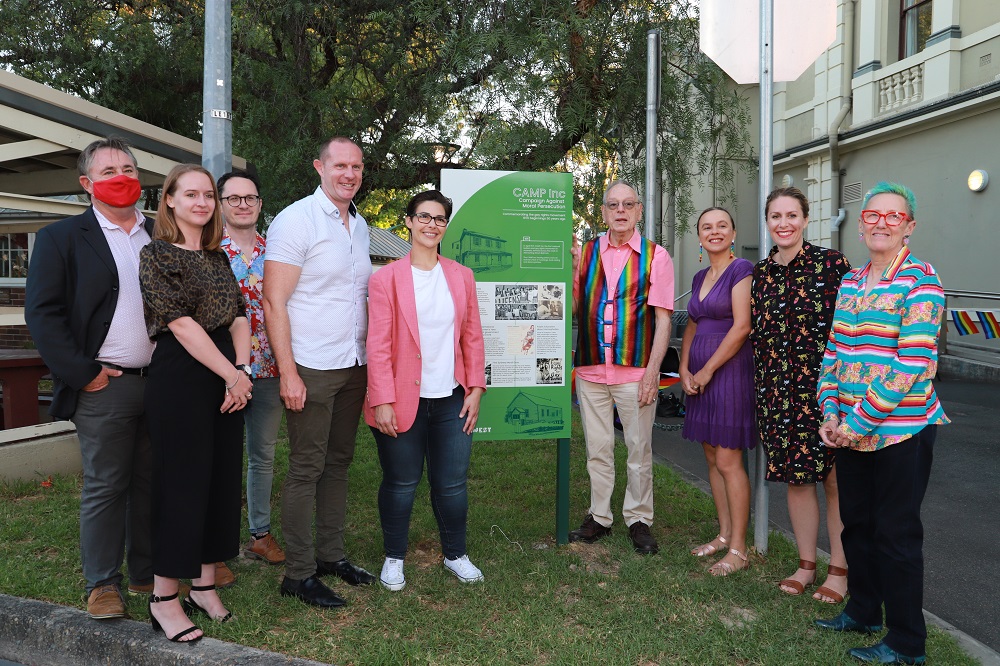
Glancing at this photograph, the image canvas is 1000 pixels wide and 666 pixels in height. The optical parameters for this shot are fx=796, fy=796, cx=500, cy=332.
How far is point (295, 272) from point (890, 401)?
2573mm

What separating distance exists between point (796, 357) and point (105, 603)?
331cm

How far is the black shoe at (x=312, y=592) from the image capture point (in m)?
3.71

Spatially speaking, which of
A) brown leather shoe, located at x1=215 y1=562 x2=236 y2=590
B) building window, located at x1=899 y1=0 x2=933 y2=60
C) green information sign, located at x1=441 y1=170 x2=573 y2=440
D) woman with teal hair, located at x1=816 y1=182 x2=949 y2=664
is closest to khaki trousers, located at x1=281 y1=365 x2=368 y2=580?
brown leather shoe, located at x1=215 y1=562 x2=236 y2=590

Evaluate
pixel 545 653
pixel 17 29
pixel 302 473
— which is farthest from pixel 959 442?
pixel 17 29

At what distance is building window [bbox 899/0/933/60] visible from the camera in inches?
615

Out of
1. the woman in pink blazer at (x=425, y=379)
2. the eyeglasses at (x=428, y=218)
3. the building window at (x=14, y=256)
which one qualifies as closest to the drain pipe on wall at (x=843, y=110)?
the woman in pink blazer at (x=425, y=379)

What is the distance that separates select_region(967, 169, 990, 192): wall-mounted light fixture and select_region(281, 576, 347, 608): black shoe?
546 inches

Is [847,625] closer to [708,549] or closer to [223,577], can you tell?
[708,549]

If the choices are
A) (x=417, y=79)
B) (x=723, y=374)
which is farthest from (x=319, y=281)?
(x=417, y=79)

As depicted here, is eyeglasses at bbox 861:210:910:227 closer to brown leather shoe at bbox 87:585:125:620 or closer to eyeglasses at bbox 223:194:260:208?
eyeglasses at bbox 223:194:260:208

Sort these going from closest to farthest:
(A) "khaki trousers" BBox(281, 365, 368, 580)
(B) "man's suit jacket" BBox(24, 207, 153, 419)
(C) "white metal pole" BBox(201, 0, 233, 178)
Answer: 1. (B) "man's suit jacket" BBox(24, 207, 153, 419)
2. (A) "khaki trousers" BBox(281, 365, 368, 580)
3. (C) "white metal pole" BBox(201, 0, 233, 178)

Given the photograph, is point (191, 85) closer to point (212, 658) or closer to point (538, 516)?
point (538, 516)

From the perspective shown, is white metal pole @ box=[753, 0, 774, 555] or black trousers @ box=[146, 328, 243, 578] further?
white metal pole @ box=[753, 0, 774, 555]

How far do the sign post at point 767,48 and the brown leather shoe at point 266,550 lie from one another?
2.64 meters
